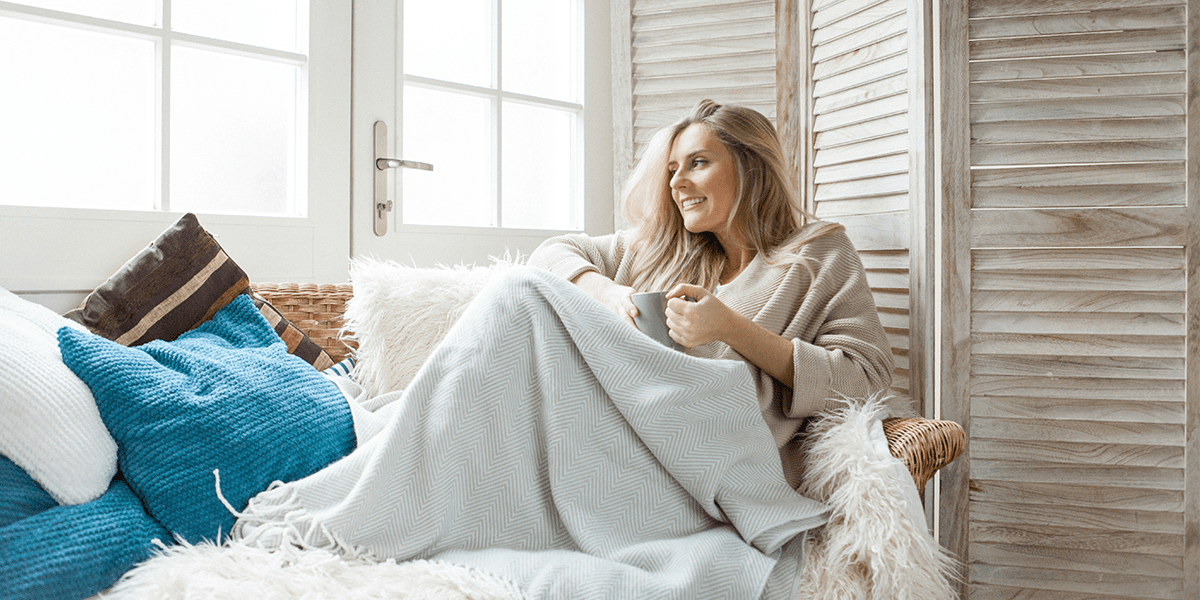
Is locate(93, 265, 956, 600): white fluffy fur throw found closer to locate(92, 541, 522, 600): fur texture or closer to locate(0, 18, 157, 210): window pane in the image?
locate(92, 541, 522, 600): fur texture

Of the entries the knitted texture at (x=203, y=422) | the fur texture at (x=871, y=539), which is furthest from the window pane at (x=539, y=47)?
the fur texture at (x=871, y=539)

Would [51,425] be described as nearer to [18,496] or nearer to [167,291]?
[18,496]

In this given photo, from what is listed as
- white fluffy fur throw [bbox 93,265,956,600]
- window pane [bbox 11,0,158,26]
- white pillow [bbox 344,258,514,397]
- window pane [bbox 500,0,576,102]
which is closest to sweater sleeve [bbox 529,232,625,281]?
white pillow [bbox 344,258,514,397]

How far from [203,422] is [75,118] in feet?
3.21

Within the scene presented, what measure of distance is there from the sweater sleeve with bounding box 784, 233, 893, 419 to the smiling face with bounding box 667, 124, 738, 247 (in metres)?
0.23

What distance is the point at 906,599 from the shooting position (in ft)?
3.02

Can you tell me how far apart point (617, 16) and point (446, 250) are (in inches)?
34.1

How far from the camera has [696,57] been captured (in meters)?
2.13

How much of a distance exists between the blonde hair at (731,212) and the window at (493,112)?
724 mm

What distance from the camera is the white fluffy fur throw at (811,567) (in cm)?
83

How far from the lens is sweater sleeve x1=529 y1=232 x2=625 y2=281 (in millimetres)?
1605

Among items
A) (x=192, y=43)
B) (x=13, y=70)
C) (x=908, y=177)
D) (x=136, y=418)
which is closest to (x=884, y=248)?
(x=908, y=177)

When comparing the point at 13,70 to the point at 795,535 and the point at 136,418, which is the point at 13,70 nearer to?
the point at 136,418

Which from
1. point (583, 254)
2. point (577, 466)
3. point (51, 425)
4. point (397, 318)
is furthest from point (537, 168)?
point (51, 425)
